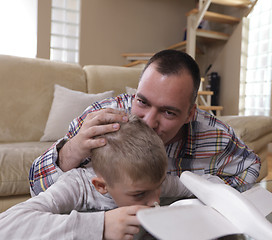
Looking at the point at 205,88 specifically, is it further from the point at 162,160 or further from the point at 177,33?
the point at 162,160

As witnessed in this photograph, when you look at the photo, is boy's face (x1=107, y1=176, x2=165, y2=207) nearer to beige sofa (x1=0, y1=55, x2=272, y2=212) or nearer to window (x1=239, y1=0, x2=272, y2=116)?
beige sofa (x1=0, y1=55, x2=272, y2=212)

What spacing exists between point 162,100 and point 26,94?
148 cm

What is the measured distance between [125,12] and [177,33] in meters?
1.16

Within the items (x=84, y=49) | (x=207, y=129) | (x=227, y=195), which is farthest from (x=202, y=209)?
(x=84, y=49)

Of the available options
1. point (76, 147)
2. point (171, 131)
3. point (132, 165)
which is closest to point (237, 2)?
point (171, 131)

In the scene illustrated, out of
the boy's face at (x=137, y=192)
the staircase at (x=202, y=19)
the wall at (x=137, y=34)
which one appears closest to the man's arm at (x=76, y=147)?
the boy's face at (x=137, y=192)

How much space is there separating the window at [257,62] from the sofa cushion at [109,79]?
7.96ft

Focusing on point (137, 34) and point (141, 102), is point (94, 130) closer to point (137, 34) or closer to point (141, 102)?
point (141, 102)

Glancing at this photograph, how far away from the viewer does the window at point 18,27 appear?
14.1 feet

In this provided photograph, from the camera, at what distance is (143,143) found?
0.57 m

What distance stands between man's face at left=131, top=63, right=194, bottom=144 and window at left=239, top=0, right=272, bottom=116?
3.43m

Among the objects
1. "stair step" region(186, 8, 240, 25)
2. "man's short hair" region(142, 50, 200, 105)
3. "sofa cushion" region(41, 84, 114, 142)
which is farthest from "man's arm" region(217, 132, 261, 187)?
"stair step" region(186, 8, 240, 25)

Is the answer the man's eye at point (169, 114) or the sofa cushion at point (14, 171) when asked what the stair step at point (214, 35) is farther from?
the man's eye at point (169, 114)

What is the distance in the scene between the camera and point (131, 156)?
0.55 metres
